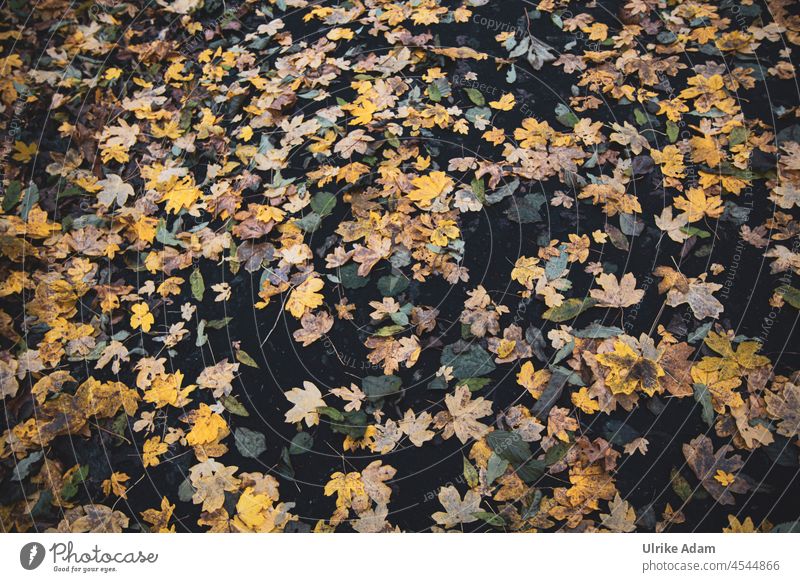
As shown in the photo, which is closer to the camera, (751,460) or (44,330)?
(751,460)

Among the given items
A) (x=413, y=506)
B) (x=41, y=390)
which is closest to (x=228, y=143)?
(x=41, y=390)

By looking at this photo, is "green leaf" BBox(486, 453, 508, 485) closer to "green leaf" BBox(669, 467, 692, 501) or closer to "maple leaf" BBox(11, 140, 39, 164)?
"green leaf" BBox(669, 467, 692, 501)

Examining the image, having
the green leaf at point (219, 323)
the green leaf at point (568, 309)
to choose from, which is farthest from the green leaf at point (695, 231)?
the green leaf at point (219, 323)

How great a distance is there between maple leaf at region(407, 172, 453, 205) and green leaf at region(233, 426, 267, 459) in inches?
56.5

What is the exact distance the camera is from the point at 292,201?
3.18 metres

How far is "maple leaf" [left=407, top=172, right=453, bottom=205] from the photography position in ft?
10.2

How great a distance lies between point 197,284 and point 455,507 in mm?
1680

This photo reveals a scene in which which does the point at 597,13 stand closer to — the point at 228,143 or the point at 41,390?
the point at 228,143

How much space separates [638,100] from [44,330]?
3.41m

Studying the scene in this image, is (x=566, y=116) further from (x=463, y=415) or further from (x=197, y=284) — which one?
(x=197, y=284)

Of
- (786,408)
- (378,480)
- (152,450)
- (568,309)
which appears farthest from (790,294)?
(152,450)

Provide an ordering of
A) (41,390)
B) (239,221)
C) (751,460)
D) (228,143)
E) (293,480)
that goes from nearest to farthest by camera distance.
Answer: (751,460), (293,480), (41,390), (239,221), (228,143)

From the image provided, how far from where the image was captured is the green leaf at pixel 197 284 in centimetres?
297

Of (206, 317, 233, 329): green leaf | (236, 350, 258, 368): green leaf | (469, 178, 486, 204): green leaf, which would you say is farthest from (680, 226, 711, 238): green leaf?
(206, 317, 233, 329): green leaf
